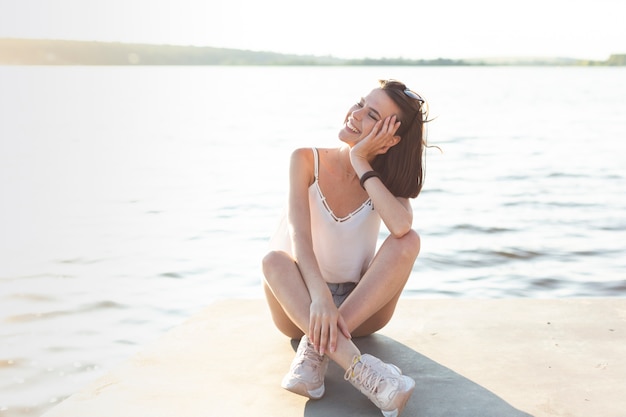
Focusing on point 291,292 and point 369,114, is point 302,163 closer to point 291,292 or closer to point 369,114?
point 369,114

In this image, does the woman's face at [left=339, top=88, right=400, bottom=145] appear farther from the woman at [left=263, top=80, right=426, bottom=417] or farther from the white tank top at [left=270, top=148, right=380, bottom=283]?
the white tank top at [left=270, top=148, right=380, bottom=283]

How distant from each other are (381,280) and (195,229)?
18.6ft

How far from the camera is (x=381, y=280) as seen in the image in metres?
3.33

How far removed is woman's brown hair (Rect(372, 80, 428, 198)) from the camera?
3654mm

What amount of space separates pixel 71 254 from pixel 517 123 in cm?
2009

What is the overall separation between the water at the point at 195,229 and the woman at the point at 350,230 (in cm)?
159

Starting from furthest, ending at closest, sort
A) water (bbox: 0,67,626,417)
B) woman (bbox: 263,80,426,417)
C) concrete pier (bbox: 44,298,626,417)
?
water (bbox: 0,67,626,417) → woman (bbox: 263,80,426,417) → concrete pier (bbox: 44,298,626,417)

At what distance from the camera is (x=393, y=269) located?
3.34 meters

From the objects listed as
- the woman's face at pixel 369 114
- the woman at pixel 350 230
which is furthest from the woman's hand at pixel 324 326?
the woman's face at pixel 369 114

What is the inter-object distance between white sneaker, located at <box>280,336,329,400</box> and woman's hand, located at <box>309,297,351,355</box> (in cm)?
5

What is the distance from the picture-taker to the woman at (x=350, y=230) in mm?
3274

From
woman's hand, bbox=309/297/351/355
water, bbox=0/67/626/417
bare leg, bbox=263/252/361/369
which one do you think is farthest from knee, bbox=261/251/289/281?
water, bbox=0/67/626/417

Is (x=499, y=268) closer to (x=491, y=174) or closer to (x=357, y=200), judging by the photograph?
(x=357, y=200)

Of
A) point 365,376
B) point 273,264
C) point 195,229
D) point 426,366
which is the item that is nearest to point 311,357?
point 365,376
